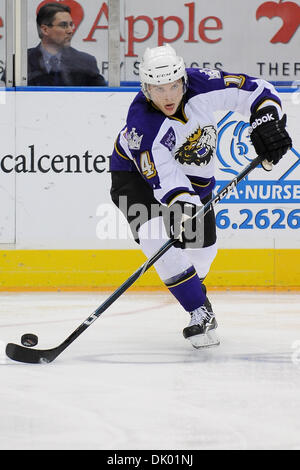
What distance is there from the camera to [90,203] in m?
4.19

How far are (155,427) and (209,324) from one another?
1.02m

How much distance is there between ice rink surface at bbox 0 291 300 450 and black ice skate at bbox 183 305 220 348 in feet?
0.12

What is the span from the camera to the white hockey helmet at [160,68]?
8.81ft

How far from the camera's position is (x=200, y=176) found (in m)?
3.08

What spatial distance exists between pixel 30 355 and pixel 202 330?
0.55 m

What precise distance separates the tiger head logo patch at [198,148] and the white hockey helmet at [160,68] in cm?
22

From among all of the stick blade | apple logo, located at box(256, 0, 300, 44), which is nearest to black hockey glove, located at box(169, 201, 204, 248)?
the stick blade

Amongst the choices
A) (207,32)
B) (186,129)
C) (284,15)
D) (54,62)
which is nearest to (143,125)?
(186,129)

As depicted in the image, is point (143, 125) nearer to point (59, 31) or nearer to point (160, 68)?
point (160, 68)

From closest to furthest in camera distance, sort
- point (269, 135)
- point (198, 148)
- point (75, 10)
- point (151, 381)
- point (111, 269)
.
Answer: point (151, 381) → point (269, 135) → point (198, 148) → point (111, 269) → point (75, 10)

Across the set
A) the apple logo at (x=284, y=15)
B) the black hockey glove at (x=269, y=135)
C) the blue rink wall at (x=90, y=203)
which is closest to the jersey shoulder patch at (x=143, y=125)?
the black hockey glove at (x=269, y=135)

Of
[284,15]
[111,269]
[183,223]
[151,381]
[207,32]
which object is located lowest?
[111,269]

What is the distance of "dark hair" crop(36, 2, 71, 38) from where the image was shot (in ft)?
13.6

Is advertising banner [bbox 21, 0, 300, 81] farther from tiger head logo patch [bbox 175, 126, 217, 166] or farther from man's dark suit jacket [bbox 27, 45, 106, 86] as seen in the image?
tiger head logo patch [bbox 175, 126, 217, 166]
